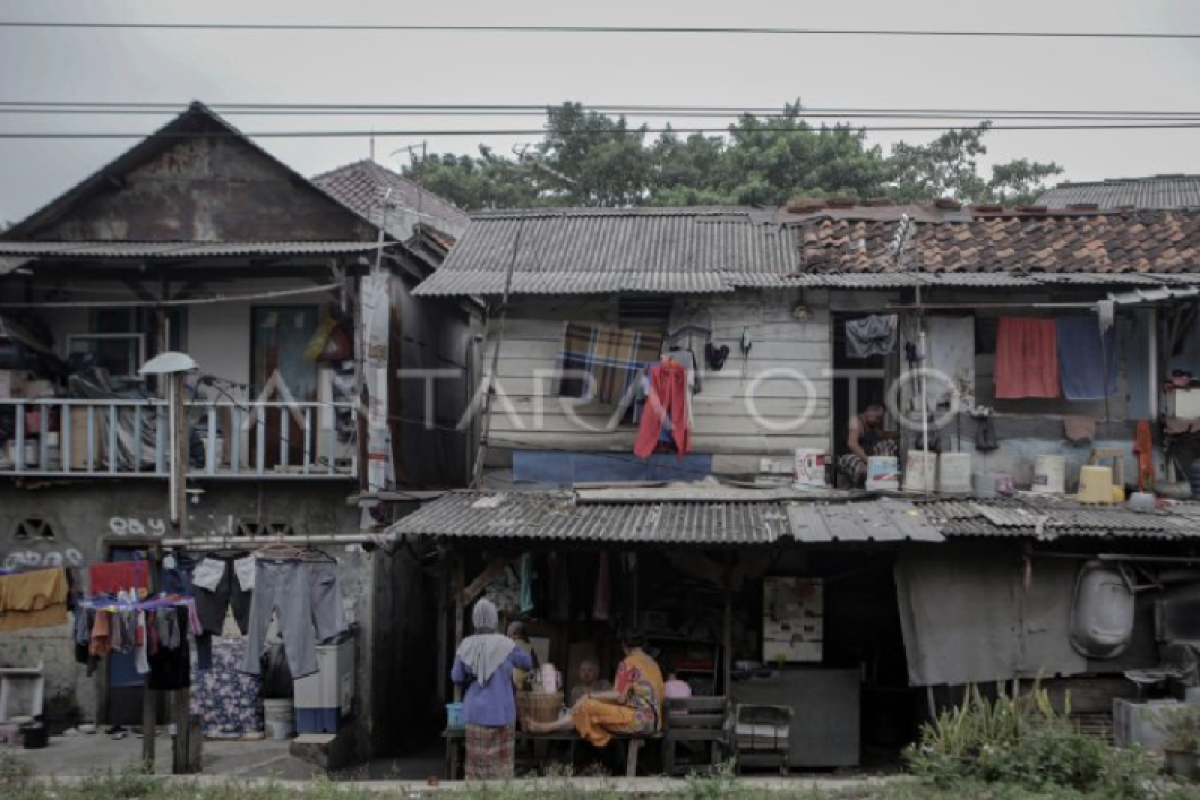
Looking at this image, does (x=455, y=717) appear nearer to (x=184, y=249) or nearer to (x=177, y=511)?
(x=177, y=511)

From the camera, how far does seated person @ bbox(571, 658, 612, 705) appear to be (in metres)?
13.8

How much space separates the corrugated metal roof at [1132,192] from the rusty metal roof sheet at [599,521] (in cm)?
1598

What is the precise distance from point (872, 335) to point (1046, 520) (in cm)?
323

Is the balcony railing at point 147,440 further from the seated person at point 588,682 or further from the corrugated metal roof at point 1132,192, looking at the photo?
the corrugated metal roof at point 1132,192

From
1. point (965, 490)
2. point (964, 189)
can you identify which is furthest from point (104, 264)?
point (964, 189)

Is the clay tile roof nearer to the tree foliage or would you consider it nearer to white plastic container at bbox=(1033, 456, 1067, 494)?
white plastic container at bbox=(1033, 456, 1067, 494)

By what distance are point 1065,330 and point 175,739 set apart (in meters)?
11.5

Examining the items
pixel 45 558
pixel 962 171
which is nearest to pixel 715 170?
pixel 962 171

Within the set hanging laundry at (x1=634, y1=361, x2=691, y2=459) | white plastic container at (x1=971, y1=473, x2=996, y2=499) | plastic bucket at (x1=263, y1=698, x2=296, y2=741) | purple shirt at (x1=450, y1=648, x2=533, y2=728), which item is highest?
hanging laundry at (x1=634, y1=361, x2=691, y2=459)

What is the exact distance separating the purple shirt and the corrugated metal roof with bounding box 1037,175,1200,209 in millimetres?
19046

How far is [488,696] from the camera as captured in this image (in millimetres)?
11266

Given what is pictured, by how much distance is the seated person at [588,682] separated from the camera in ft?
45.2

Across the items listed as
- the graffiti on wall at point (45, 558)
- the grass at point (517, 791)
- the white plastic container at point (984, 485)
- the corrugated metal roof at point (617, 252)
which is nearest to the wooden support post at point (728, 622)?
the grass at point (517, 791)

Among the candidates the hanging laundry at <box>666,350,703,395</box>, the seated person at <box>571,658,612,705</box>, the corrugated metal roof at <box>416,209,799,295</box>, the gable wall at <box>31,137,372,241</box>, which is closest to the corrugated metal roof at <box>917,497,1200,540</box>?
the hanging laundry at <box>666,350,703,395</box>
